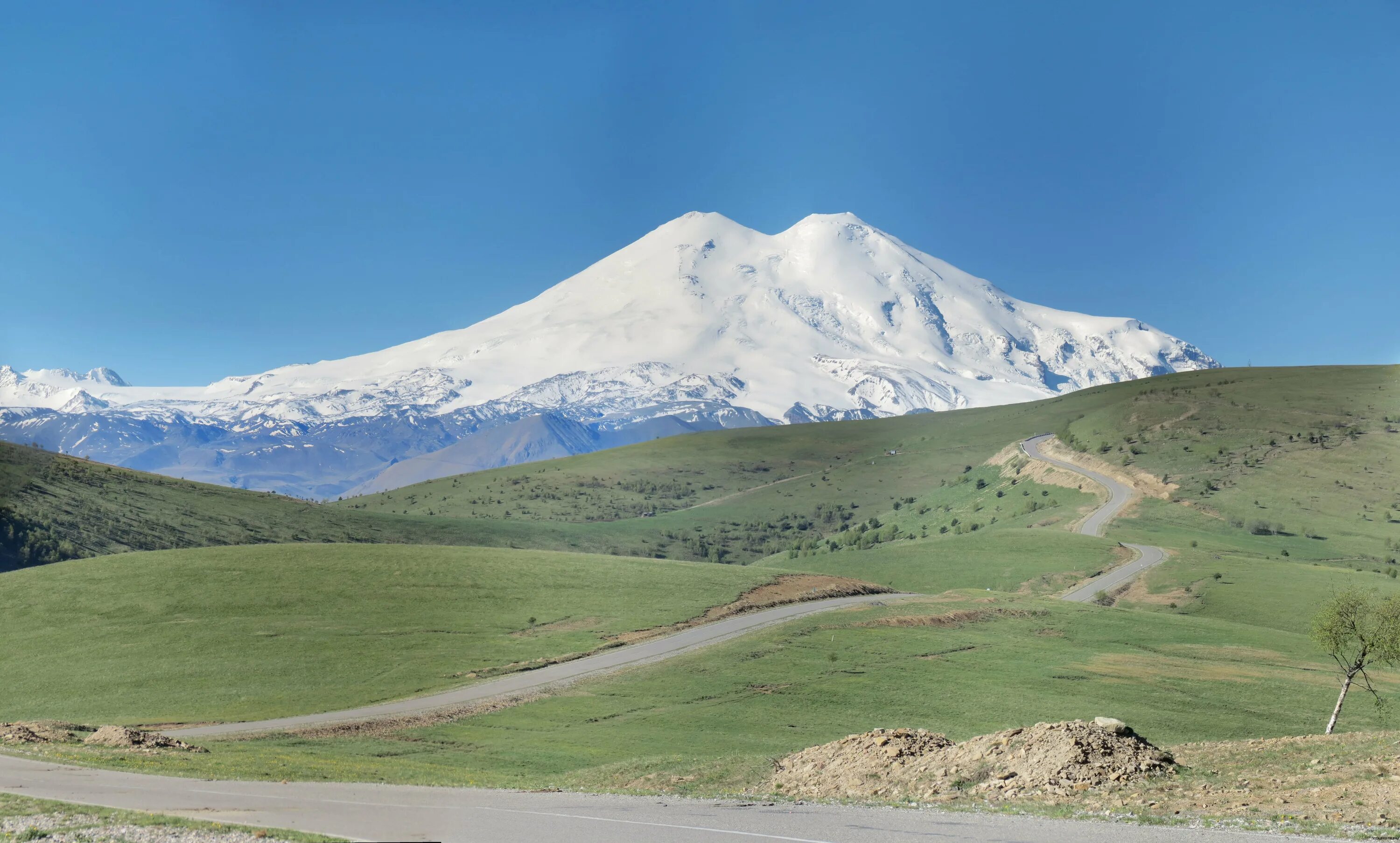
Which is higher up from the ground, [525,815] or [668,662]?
[525,815]

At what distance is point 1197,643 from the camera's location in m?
68.8

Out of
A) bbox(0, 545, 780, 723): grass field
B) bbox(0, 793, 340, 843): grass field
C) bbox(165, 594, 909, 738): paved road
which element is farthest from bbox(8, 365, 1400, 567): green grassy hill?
bbox(0, 793, 340, 843): grass field

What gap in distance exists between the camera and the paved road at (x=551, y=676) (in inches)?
1753

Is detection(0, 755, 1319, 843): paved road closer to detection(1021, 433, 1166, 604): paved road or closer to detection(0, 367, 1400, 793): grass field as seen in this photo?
detection(0, 367, 1400, 793): grass field

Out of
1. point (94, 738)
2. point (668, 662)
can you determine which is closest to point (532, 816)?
point (94, 738)

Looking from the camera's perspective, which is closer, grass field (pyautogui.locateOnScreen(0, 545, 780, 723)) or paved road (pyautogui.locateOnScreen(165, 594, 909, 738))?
paved road (pyautogui.locateOnScreen(165, 594, 909, 738))

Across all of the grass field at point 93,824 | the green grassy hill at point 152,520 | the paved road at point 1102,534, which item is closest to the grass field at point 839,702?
the grass field at point 93,824

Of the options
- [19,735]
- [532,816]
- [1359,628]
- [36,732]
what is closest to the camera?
[532,816]

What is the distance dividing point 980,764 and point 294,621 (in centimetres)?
5457

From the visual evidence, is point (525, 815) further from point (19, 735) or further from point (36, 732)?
point (36, 732)

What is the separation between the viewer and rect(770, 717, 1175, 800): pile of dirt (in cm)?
2388

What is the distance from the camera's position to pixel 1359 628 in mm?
42562

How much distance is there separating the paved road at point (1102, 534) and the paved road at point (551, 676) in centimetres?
3074

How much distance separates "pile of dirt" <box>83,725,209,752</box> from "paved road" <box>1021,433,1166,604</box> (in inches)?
2872
